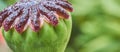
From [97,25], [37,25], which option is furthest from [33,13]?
[97,25]

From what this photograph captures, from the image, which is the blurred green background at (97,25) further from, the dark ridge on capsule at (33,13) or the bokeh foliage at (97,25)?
the dark ridge on capsule at (33,13)

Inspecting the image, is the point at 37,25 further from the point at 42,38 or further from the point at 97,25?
the point at 97,25

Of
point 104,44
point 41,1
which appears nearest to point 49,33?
point 41,1

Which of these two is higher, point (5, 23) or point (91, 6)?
point (5, 23)

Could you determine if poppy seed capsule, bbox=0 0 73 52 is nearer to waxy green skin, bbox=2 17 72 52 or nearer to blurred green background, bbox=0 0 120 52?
waxy green skin, bbox=2 17 72 52

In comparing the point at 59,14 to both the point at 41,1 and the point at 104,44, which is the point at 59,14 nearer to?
the point at 41,1

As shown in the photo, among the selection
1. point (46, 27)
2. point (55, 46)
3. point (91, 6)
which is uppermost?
point (46, 27)

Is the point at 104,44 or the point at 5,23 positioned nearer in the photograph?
the point at 5,23

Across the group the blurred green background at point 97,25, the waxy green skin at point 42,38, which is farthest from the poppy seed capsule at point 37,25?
the blurred green background at point 97,25
